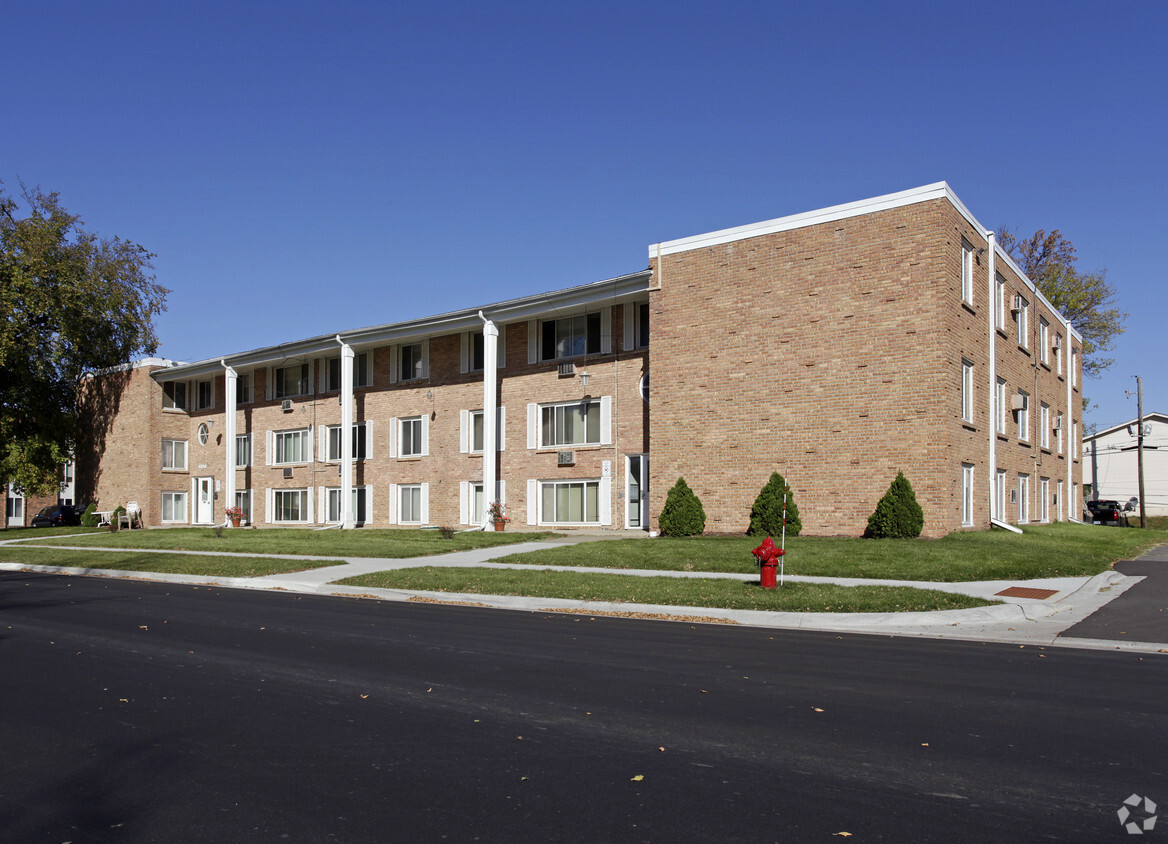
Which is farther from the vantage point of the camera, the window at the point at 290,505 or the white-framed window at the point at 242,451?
the white-framed window at the point at 242,451

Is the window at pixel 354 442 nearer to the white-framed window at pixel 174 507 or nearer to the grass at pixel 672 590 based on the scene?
the white-framed window at pixel 174 507

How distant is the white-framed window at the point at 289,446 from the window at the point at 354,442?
44.3 inches

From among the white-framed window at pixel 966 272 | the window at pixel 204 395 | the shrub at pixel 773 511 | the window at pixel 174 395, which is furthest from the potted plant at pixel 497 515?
the window at pixel 174 395

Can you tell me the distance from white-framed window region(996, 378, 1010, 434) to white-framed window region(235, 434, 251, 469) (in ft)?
105

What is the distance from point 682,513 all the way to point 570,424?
7226 millimetres

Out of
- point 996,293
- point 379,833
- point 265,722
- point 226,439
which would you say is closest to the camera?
point 379,833

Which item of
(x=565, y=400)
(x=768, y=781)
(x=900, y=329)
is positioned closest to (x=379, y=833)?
(x=768, y=781)

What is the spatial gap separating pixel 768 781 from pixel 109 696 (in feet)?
18.5

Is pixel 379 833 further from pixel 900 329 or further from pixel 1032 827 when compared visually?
pixel 900 329

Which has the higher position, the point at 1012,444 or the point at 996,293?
the point at 996,293

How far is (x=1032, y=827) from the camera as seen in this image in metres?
4.68

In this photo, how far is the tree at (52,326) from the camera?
4225 centimetres

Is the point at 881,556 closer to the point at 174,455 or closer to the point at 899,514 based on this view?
the point at 899,514

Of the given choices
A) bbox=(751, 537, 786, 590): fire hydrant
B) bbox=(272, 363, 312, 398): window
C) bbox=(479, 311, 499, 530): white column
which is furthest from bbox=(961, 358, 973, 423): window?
bbox=(272, 363, 312, 398): window
